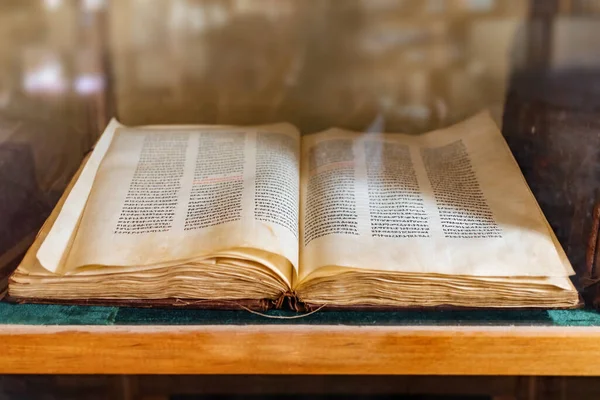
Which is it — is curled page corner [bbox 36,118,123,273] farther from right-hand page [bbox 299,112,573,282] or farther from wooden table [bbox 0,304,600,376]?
right-hand page [bbox 299,112,573,282]

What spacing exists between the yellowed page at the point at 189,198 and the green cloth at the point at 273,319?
4cm

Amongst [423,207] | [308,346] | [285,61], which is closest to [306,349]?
[308,346]

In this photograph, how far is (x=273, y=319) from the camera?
0.51 metres

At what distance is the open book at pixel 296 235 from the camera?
20.3 inches

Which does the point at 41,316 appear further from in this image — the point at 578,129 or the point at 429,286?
the point at 578,129

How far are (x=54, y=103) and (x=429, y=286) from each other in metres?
0.53

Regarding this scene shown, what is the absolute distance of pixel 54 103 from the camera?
803 mm

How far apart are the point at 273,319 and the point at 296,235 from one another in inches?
3.1

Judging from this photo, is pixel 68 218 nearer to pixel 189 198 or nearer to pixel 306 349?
pixel 189 198

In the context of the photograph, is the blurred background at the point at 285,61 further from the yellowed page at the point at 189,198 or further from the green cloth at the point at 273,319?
the green cloth at the point at 273,319

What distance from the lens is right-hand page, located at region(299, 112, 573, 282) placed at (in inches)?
20.6

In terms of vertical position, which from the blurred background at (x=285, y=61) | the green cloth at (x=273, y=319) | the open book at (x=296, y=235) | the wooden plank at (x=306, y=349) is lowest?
the wooden plank at (x=306, y=349)

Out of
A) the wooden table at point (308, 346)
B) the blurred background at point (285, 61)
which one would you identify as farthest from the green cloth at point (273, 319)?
the blurred background at point (285, 61)

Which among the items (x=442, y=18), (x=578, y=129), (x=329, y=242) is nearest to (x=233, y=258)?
(x=329, y=242)
